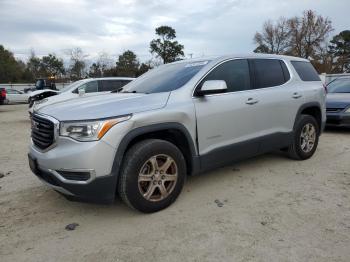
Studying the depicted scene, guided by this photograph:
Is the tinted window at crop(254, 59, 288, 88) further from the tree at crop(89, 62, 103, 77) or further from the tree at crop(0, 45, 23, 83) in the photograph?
the tree at crop(0, 45, 23, 83)

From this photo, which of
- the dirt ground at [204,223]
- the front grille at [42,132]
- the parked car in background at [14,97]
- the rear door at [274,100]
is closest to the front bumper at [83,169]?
the front grille at [42,132]

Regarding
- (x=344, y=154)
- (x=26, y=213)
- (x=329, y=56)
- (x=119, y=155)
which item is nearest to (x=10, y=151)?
(x=26, y=213)

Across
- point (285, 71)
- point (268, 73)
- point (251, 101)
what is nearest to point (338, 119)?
point (285, 71)

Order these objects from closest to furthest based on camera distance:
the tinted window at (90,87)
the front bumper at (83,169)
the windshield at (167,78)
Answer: the front bumper at (83,169) → the windshield at (167,78) → the tinted window at (90,87)

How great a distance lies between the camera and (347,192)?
12.8 ft

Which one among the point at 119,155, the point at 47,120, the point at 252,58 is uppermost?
the point at 252,58

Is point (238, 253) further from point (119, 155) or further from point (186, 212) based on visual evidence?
point (119, 155)

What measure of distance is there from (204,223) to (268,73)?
8.54 feet

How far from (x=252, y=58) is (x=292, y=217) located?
232 centimetres

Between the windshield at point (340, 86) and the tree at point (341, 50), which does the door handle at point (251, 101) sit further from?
the tree at point (341, 50)

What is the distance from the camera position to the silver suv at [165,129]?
2.96m

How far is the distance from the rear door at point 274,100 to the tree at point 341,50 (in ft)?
174

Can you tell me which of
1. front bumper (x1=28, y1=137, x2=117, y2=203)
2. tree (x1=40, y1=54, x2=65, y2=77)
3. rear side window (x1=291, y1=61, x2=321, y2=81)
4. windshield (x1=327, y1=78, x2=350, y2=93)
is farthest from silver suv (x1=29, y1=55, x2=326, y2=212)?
tree (x1=40, y1=54, x2=65, y2=77)

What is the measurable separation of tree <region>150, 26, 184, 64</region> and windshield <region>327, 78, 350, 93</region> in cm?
4324
